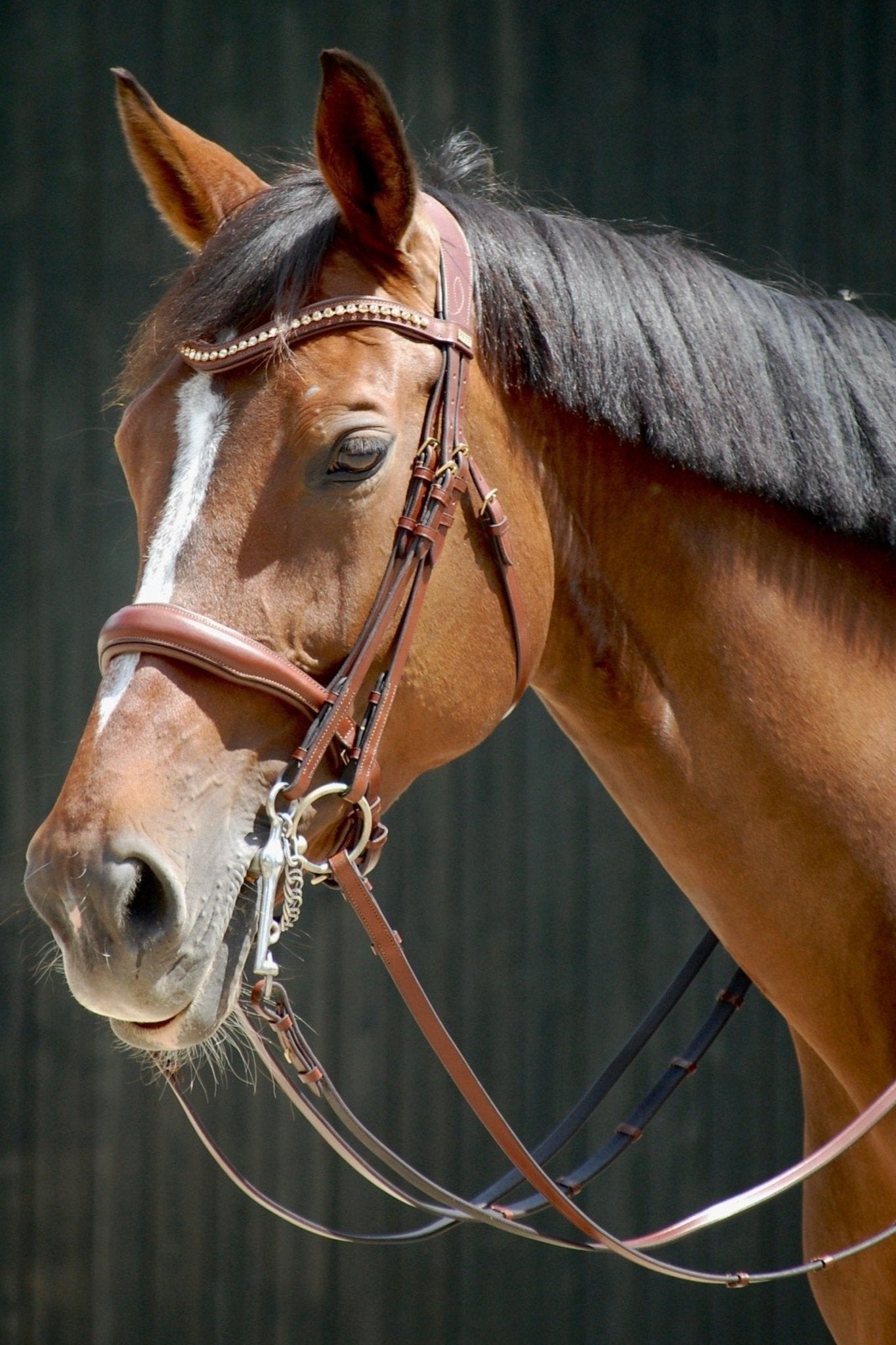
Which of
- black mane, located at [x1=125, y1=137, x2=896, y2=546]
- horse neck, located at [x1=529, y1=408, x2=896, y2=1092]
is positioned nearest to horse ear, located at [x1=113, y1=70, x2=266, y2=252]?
black mane, located at [x1=125, y1=137, x2=896, y2=546]

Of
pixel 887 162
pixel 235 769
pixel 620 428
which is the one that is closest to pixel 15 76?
pixel 887 162

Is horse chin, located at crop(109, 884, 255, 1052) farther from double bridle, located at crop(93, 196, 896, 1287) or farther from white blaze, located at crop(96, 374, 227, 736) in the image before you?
white blaze, located at crop(96, 374, 227, 736)

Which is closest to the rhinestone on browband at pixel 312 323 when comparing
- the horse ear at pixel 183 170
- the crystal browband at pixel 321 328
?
the crystal browband at pixel 321 328

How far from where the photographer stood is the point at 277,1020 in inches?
46.8

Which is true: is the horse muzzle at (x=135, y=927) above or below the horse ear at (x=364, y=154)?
below

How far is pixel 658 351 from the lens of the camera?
1332 mm

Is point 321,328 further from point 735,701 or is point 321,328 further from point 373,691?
point 735,701

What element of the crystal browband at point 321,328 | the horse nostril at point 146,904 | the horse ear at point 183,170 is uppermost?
the horse ear at point 183,170

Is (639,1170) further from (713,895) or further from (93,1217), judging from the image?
(713,895)

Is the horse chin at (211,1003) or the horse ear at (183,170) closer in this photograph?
the horse chin at (211,1003)

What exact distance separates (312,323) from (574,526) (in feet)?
1.27

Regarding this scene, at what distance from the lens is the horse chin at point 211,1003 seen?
3.56ft

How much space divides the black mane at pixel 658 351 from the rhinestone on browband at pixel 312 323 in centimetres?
8

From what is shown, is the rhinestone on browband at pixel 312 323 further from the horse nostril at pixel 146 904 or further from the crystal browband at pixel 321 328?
the horse nostril at pixel 146 904
